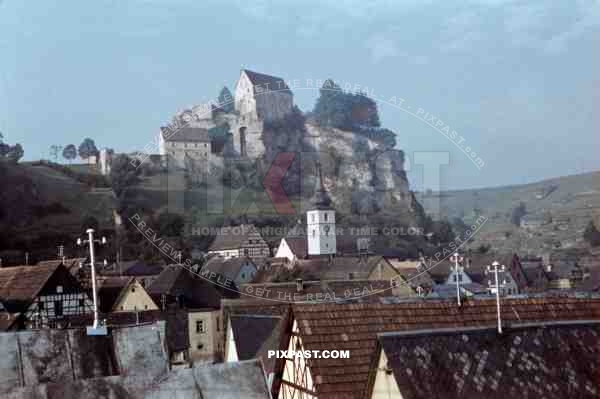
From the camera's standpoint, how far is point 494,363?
12969 mm

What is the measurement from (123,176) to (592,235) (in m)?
52.5

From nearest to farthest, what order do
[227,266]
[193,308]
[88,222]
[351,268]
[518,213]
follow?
[193,308], [351,268], [227,266], [518,213], [88,222]

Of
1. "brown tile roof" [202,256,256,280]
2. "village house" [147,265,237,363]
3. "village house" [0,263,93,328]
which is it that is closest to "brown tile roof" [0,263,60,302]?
"village house" [0,263,93,328]

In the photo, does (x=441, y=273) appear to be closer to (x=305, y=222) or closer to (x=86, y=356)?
(x=305, y=222)

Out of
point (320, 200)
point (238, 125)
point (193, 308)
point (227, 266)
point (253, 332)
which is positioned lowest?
point (193, 308)

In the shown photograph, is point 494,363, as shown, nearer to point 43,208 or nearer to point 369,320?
point 369,320

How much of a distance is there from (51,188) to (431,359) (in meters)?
83.8

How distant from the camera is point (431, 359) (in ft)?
41.3

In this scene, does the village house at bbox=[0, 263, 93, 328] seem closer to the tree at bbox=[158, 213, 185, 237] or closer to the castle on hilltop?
the tree at bbox=[158, 213, 185, 237]

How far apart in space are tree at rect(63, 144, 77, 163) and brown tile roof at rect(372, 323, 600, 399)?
357ft

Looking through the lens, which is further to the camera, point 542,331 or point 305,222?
point 305,222

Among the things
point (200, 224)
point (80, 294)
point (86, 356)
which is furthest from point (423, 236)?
point (86, 356)

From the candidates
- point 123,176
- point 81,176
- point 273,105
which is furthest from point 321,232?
point 273,105

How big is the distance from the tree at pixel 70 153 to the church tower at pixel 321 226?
174 ft
